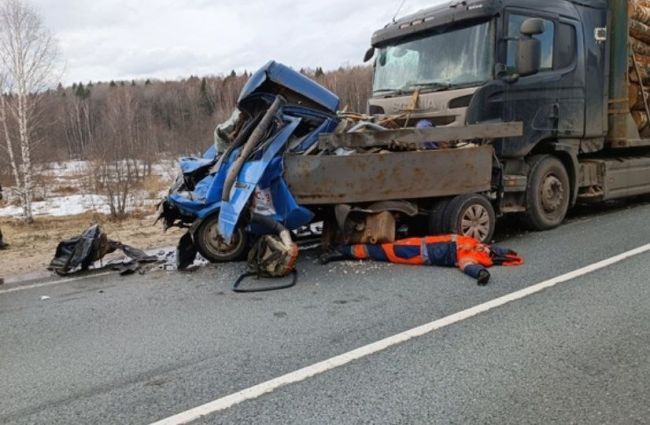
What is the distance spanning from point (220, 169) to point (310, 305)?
2319mm

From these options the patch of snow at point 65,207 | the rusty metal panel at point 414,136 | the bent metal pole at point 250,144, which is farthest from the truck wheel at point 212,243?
the patch of snow at point 65,207

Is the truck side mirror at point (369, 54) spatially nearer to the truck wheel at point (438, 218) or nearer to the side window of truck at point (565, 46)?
the side window of truck at point (565, 46)

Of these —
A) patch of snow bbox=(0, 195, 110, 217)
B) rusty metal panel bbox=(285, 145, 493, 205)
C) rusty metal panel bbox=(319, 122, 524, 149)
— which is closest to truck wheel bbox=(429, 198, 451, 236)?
rusty metal panel bbox=(285, 145, 493, 205)

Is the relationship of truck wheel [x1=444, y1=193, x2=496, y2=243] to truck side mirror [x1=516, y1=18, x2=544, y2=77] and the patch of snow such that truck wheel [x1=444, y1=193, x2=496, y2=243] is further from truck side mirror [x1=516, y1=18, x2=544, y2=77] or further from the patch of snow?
the patch of snow

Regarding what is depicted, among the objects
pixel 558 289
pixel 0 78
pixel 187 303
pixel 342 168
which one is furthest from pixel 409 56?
pixel 0 78

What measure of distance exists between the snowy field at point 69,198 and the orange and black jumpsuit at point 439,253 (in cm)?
1251

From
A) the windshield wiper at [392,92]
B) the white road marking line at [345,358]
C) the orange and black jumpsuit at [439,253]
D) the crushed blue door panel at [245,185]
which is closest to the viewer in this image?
the white road marking line at [345,358]

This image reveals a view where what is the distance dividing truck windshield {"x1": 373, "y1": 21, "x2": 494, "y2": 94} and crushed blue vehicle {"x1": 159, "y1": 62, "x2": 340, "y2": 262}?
139cm

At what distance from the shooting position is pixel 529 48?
20.7 feet

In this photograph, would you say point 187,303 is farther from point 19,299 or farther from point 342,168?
point 342,168

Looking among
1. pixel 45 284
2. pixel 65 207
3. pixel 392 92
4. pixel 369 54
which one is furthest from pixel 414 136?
pixel 65 207

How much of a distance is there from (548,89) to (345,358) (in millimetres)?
5271

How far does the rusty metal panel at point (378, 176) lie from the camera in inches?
222

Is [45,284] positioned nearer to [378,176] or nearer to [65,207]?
[378,176]
